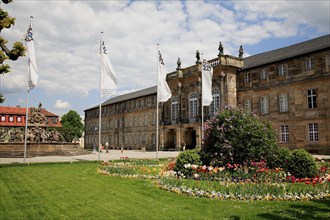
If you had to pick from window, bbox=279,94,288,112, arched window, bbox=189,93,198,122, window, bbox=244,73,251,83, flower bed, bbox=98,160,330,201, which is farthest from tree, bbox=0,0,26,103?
arched window, bbox=189,93,198,122

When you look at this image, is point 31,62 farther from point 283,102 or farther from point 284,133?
point 284,133

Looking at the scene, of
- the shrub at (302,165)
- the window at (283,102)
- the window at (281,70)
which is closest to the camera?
the shrub at (302,165)

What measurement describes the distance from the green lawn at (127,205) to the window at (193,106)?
3211cm

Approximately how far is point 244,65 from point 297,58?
8.75m

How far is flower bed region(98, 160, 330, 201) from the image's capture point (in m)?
8.54

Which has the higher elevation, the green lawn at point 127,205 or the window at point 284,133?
the window at point 284,133

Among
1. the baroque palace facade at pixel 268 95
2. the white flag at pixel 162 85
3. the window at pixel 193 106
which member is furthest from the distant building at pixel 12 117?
the white flag at pixel 162 85

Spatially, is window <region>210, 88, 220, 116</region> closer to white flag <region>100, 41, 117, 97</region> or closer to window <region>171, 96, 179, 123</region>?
window <region>171, 96, 179, 123</region>

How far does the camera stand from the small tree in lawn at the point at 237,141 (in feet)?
42.5

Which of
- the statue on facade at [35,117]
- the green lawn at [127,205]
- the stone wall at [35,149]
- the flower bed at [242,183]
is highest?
the statue on facade at [35,117]

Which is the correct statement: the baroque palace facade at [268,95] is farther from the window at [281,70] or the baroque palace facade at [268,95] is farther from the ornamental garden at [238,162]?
the ornamental garden at [238,162]

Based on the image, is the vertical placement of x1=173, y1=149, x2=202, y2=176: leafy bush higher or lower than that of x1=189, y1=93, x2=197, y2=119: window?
lower

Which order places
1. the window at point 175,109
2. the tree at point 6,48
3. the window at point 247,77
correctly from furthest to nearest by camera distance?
1. the window at point 175,109
2. the window at point 247,77
3. the tree at point 6,48

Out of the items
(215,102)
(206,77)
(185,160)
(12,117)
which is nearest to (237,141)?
(185,160)
